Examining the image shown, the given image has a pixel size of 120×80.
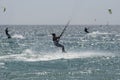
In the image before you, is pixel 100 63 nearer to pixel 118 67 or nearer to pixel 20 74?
pixel 118 67

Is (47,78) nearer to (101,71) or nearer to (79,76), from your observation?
(79,76)

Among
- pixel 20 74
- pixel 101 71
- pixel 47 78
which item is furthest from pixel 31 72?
pixel 101 71

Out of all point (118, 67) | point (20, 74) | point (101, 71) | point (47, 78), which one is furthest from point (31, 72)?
point (118, 67)

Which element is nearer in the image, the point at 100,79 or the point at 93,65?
the point at 100,79

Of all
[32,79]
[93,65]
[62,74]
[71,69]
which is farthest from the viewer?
[93,65]

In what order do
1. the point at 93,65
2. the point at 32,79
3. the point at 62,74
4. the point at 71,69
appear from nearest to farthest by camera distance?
1. the point at 32,79
2. the point at 62,74
3. the point at 71,69
4. the point at 93,65

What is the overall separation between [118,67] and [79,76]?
5546 millimetres

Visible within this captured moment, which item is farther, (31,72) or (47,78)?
(31,72)

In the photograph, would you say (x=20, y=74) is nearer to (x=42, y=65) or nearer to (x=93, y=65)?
(x=42, y=65)

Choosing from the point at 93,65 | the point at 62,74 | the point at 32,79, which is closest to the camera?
the point at 32,79

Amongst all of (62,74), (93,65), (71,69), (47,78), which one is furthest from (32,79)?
A: (93,65)

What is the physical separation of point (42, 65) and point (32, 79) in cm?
616

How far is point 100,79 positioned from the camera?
23938mm

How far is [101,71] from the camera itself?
27.2 meters
